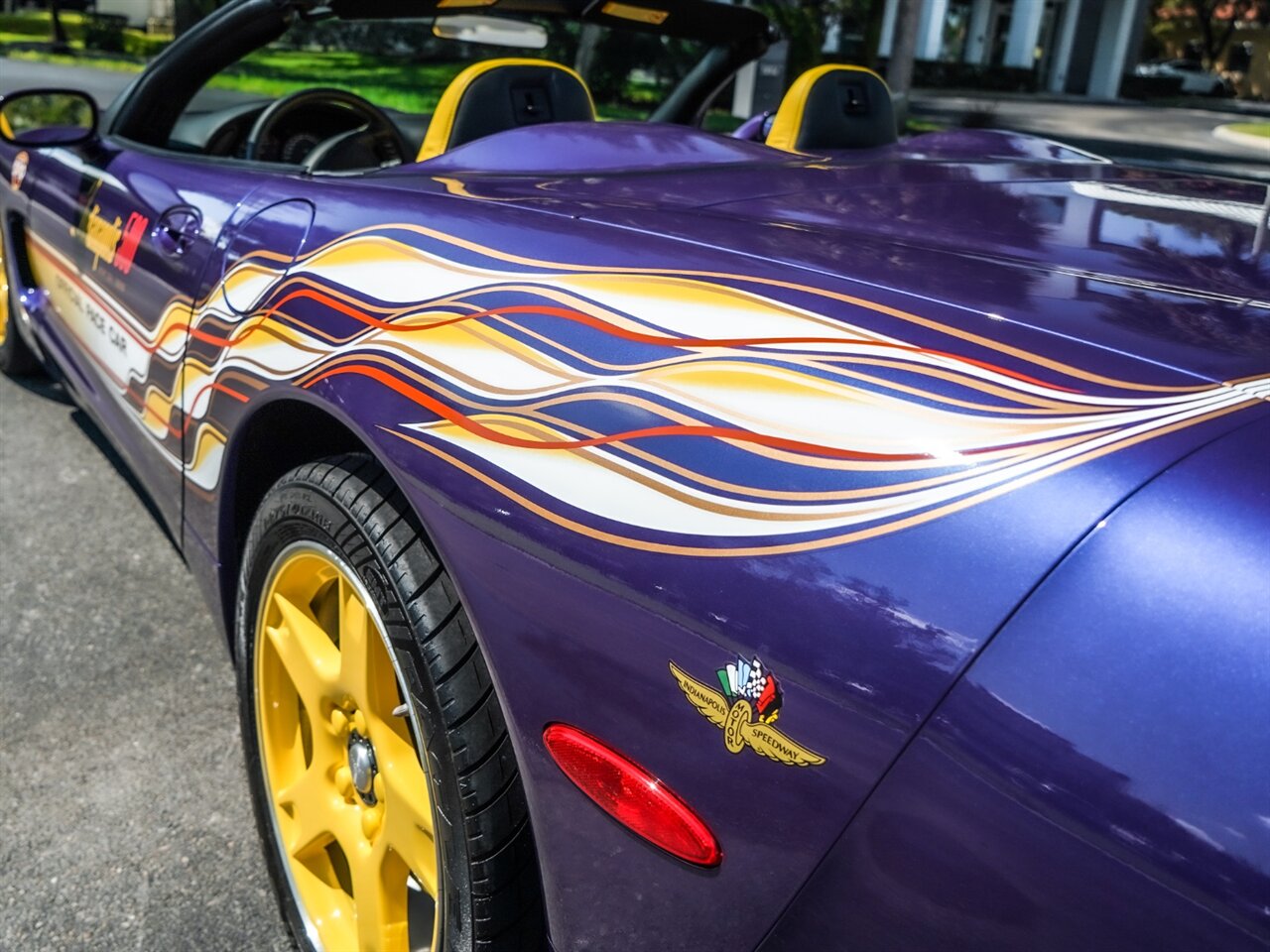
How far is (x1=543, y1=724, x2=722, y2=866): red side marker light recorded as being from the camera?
1059mm

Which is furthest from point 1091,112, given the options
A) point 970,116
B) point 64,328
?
point 64,328

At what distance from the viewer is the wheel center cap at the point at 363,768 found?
1.58 m

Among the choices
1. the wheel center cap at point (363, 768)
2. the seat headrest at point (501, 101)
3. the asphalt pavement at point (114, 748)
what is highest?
the seat headrest at point (501, 101)

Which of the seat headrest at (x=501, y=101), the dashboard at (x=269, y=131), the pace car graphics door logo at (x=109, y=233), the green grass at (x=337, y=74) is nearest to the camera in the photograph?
the seat headrest at (x=501, y=101)

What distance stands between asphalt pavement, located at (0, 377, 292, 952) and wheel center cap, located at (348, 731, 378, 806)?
43 cm

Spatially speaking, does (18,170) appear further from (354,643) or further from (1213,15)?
(1213,15)

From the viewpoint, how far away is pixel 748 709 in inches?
38.7

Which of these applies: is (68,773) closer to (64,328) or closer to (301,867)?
(301,867)

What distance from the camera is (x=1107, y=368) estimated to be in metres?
0.91

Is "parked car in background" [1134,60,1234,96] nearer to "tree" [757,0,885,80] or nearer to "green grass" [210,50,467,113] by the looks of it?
"tree" [757,0,885,80]

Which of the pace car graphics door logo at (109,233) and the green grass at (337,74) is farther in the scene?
the green grass at (337,74)

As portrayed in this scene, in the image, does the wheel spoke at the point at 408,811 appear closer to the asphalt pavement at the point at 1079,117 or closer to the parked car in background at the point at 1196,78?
the asphalt pavement at the point at 1079,117

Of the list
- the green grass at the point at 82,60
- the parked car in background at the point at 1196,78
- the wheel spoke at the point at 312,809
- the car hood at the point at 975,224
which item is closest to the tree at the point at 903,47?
the green grass at the point at 82,60

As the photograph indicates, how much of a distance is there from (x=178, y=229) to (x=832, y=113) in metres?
1.45
